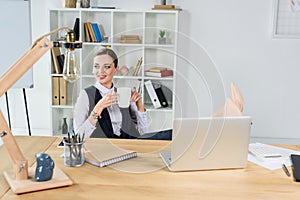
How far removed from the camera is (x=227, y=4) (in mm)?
4012

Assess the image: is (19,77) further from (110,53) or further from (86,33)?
(86,33)

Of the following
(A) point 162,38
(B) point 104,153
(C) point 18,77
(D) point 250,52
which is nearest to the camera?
(C) point 18,77

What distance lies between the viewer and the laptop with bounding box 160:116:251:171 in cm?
155

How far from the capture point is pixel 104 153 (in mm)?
1728

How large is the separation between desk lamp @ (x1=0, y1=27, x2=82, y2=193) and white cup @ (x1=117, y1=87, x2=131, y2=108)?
272mm

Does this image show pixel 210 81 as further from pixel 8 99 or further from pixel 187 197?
pixel 187 197

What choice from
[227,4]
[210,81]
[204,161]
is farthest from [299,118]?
[204,161]

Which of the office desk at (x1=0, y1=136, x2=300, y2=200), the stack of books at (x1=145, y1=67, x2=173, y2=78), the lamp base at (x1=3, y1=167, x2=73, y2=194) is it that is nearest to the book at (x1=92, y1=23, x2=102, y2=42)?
the stack of books at (x1=145, y1=67, x2=173, y2=78)

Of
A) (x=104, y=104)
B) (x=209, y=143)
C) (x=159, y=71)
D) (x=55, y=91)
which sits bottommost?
(x=55, y=91)

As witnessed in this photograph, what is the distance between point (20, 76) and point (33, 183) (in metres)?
0.36

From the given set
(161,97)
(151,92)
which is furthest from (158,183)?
(161,97)

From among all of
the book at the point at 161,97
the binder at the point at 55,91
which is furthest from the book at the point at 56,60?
the book at the point at 161,97

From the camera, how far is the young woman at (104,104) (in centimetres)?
173

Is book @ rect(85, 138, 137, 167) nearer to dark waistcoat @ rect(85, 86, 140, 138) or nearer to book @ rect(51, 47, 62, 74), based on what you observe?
dark waistcoat @ rect(85, 86, 140, 138)
